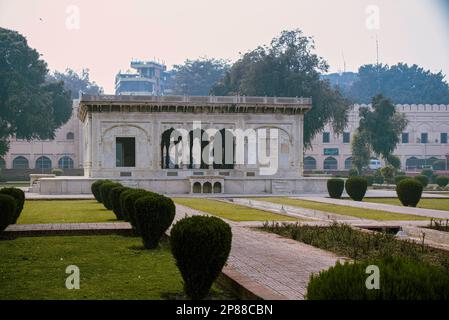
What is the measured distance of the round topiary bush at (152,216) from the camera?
12.9m

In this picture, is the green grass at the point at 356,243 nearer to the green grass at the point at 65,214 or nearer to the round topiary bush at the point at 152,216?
the round topiary bush at the point at 152,216

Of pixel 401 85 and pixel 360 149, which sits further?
pixel 401 85

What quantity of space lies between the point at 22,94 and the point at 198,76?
1974 inches

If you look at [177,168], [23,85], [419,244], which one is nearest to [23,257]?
[419,244]

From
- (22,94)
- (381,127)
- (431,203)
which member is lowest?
(431,203)

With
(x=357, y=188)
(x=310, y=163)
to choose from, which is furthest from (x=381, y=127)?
(x=357, y=188)

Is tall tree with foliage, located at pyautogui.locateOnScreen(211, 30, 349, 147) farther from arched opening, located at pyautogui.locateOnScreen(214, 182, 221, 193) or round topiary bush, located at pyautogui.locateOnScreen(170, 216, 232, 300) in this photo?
round topiary bush, located at pyautogui.locateOnScreen(170, 216, 232, 300)

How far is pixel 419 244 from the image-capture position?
12.8 meters

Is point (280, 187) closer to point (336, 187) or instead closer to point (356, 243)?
point (336, 187)

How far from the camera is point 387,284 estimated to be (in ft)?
16.4

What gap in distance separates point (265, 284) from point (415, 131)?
69.0m

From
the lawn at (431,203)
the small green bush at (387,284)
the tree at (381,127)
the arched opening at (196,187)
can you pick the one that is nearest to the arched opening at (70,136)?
the tree at (381,127)

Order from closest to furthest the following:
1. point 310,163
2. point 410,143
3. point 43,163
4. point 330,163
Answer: point 43,163 < point 310,163 < point 330,163 < point 410,143

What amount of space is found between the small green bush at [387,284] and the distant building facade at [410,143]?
224 feet
